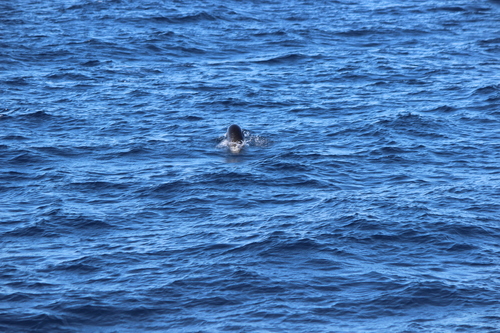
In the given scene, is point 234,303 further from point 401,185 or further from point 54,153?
point 54,153

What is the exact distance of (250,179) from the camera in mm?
27812

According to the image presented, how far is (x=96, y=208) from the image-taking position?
83.6ft

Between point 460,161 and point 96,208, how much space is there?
45.5ft

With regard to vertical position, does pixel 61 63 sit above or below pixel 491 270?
above

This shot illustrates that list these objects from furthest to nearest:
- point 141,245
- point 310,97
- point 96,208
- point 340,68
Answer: point 340,68
point 310,97
point 96,208
point 141,245

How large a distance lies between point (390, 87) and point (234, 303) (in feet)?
76.0

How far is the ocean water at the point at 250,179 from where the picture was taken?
19.5 metres

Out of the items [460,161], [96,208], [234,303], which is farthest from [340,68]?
[234,303]

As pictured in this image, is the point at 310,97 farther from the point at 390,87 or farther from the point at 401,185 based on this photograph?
the point at 401,185

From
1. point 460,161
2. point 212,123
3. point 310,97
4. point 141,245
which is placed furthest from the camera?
point 310,97

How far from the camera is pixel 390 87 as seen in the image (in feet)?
131

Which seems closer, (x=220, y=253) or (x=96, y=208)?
(x=220, y=253)

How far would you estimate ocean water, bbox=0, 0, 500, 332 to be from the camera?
64.0 ft

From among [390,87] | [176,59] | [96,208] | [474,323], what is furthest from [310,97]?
[474,323]
